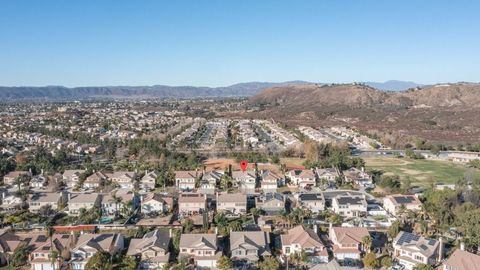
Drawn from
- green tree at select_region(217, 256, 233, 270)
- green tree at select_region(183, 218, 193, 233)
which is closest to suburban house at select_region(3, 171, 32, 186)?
green tree at select_region(183, 218, 193, 233)

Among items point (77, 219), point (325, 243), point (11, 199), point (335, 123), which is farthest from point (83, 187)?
point (335, 123)

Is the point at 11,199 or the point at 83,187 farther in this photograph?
the point at 83,187

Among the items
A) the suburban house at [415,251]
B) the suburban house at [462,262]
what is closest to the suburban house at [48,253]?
the suburban house at [415,251]

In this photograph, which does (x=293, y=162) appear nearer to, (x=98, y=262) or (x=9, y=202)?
(x=9, y=202)

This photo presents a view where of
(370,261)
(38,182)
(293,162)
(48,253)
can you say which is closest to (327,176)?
(293,162)

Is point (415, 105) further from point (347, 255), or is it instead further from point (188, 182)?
point (347, 255)
